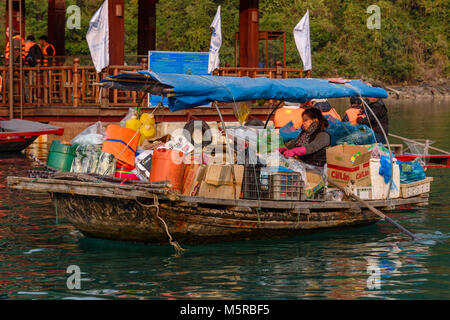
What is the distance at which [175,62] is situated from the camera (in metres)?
19.0

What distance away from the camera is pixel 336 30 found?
60.6 metres

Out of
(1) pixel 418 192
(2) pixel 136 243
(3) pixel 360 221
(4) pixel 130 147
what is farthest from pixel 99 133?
(1) pixel 418 192

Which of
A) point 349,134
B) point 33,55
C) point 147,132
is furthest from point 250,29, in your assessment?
point 349,134

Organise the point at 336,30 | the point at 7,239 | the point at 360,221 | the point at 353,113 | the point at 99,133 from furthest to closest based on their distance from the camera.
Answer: the point at 336,30
the point at 353,113
the point at 99,133
the point at 360,221
the point at 7,239

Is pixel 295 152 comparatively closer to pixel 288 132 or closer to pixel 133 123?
pixel 288 132

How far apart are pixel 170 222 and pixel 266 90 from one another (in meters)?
2.36

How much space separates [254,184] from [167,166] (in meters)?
1.14

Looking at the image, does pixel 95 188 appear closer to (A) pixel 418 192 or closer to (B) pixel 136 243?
(B) pixel 136 243

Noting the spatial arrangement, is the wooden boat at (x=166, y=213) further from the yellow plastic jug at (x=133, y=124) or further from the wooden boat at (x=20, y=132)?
the wooden boat at (x=20, y=132)

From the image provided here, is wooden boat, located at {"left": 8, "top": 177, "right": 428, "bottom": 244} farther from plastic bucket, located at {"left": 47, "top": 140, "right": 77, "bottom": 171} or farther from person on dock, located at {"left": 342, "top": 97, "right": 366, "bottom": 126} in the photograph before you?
person on dock, located at {"left": 342, "top": 97, "right": 366, "bottom": 126}

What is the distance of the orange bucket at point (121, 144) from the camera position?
10164mm

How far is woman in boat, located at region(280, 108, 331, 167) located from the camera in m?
10.9

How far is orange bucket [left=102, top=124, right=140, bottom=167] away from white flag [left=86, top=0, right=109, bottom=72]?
7.90m

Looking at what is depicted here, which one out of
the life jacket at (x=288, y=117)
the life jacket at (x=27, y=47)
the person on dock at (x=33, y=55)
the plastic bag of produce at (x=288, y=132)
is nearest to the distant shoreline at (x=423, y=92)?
the life jacket at (x=27, y=47)
